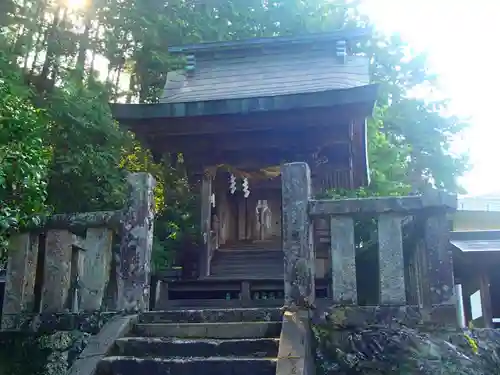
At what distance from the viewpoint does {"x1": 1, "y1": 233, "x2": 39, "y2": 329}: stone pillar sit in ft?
18.1

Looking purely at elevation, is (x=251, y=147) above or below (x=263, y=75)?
below

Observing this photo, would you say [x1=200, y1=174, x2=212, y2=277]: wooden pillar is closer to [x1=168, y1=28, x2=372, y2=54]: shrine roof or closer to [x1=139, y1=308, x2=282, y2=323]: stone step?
[x1=168, y1=28, x2=372, y2=54]: shrine roof

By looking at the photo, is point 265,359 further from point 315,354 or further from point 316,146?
point 316,146

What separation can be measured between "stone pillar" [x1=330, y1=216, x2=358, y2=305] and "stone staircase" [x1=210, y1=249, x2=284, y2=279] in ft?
15.9

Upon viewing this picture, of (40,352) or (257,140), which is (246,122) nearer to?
(257,140)

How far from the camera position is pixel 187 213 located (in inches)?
474

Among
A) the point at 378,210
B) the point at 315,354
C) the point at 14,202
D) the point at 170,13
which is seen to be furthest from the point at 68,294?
the point at 170,13

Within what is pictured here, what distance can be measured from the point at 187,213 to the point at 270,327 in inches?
282

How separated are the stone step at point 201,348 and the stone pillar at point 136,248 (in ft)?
1.99

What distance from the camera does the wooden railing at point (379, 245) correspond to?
5000 mm

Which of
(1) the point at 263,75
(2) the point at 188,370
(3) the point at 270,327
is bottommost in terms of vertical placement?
(2) the point at 188,370

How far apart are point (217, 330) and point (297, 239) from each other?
117cm

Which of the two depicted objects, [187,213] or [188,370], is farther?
[187,213]

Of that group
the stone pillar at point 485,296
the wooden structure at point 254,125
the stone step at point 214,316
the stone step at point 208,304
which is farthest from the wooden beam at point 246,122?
the stone step at point 214,316
